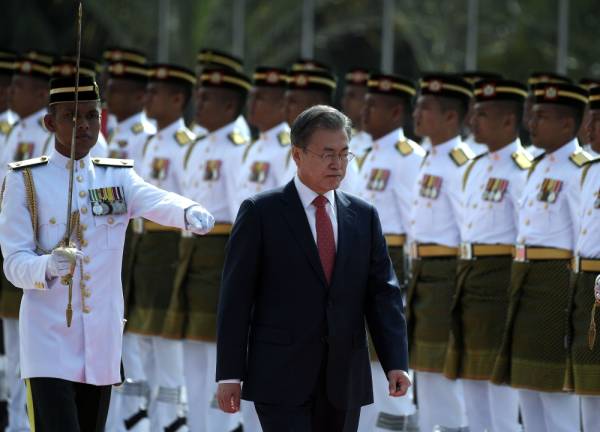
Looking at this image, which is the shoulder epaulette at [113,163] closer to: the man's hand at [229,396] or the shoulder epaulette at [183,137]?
the man's hand at [229,396]

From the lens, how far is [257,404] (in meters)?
6.29

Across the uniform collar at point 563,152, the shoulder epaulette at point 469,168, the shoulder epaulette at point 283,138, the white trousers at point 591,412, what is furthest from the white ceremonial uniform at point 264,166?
the white trousers at point 591,412

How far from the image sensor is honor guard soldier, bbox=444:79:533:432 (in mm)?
9148

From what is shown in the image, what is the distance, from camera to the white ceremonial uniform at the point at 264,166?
33.9 ft

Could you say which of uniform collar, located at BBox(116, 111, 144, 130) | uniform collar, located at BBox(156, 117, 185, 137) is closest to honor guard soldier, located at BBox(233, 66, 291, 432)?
uniform collar, located at BBox(156, 117, 185, 137)

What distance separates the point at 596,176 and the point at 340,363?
2.68 metres

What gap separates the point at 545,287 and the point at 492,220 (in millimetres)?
744

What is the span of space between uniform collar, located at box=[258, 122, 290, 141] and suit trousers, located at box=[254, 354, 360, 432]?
439 centimetres

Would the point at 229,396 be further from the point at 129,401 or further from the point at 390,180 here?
the point at 129,401

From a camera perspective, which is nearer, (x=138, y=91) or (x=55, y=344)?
(x=55, y=344)

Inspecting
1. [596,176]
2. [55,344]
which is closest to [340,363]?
[55,344]

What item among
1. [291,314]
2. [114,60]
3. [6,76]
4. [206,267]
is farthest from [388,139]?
[6,76]

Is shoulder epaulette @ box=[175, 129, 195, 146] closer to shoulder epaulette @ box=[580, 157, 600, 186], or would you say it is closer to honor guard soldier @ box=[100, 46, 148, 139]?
honor guard soldier @ box=[100, 46, 148, 139]

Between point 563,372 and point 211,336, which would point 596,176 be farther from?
point 211,336
